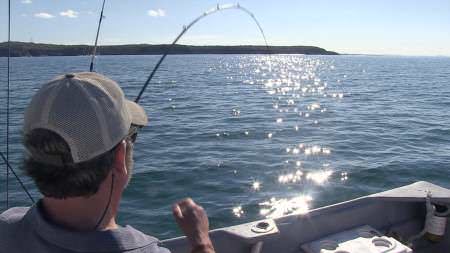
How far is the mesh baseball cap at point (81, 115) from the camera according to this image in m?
1.57

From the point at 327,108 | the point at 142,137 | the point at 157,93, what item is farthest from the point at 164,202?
the point at 157,93

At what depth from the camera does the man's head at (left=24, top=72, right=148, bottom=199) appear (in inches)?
61.8

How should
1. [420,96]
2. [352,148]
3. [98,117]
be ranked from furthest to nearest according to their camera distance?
[420,96], [352,148], [98,117]

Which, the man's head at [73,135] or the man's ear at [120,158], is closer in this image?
the man's head at [73,135]

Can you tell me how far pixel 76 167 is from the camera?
159cm

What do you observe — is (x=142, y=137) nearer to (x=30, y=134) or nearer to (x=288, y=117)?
(x=288, y=117)

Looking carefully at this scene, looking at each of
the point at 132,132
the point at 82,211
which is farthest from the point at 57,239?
the point at 132,132

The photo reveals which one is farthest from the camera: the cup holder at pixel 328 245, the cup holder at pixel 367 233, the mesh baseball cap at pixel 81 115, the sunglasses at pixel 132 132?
the cup holder at pixel 367 233

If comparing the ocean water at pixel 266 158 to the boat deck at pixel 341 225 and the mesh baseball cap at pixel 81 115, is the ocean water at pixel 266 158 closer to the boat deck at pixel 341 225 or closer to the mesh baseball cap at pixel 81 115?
the boat deck at pixel 341 225

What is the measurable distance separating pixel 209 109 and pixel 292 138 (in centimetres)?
682

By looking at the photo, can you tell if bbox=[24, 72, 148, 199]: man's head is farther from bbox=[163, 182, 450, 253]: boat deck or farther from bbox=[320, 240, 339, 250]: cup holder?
bbox=[320, 240, 339, 250]: cup holder

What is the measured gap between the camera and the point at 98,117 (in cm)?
160

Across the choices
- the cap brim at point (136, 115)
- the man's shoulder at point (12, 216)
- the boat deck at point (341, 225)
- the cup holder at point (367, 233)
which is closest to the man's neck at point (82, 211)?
the man's shoulder at point (12, 216)

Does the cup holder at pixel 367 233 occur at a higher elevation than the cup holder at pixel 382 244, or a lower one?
lower
